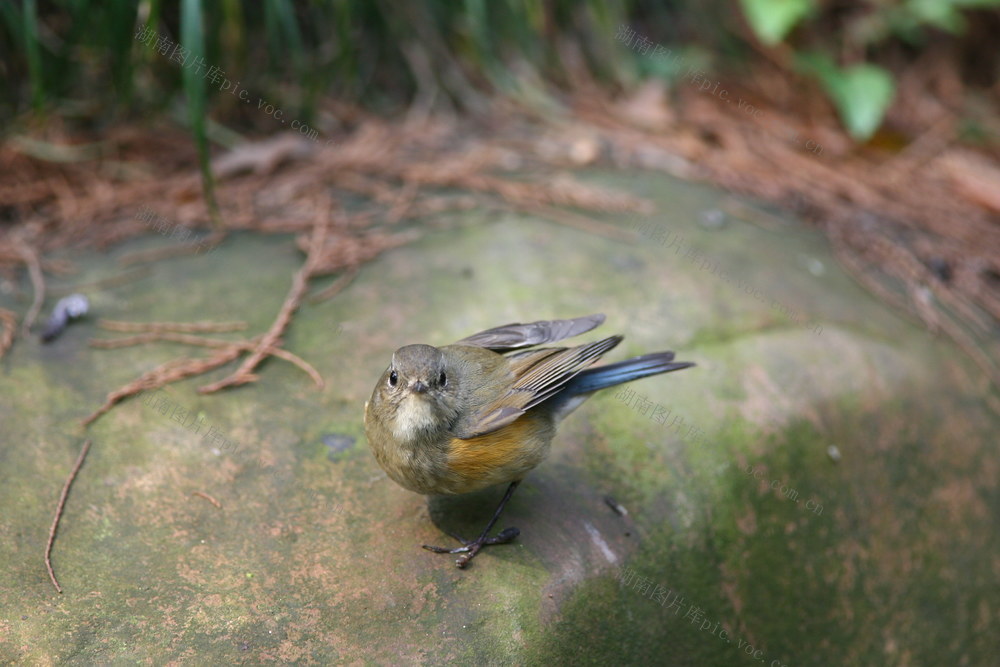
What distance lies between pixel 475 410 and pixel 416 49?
383cm

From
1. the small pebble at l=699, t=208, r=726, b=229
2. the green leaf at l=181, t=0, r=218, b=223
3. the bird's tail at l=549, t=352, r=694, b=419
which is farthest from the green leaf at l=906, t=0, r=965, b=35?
the green leaf at l=181, t=0, r=218, b=223

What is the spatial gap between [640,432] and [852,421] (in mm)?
992

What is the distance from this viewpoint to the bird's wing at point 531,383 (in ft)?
8.92

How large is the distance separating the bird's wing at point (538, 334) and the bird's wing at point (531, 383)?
104 mm

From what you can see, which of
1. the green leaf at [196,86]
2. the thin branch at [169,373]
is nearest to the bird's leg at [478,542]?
the thin branch at [169,373]

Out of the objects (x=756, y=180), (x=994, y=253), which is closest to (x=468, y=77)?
(x=756, y=180)

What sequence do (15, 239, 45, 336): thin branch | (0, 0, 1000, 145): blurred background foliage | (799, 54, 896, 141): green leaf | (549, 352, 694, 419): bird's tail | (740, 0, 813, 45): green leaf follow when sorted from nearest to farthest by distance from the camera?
(549, 352, 694, 419): bird's tail < (15, 239, 45, 336): thin branch < (0, 0, 1000, 145): blurred background foliage < (740, 0, 813, 45): green leaf < (799, 54, 896, 141): green leaf

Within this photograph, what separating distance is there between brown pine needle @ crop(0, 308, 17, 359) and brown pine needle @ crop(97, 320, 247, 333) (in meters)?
0.33

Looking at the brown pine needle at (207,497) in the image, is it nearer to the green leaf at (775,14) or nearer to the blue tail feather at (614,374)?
the blue tail feather at (614,374)

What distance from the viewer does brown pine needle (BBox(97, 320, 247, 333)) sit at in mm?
3684

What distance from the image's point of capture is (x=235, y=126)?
5.48 metres

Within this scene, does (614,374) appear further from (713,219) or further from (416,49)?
(416,49)

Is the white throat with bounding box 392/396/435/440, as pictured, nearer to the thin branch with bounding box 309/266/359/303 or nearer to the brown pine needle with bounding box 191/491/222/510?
the brown pine needle with bounding box 191/491/222/510

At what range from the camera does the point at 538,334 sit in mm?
3090
